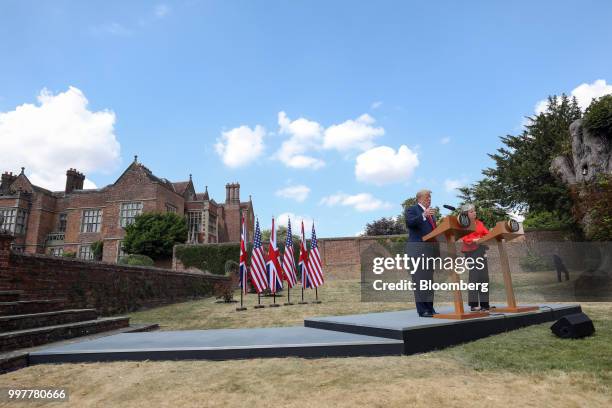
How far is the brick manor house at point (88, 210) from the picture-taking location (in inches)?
1419

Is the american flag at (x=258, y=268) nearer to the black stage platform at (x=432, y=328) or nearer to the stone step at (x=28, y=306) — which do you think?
the stone step at (x=28, y=306)

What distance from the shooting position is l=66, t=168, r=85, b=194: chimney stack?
42.1 meters

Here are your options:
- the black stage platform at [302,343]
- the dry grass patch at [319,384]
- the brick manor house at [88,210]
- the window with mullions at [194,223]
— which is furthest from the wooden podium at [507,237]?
the window with mullions at [194,223]

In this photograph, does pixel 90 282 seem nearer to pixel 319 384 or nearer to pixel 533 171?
pixel 319 384

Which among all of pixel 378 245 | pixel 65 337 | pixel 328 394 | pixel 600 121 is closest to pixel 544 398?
pixel 328 394

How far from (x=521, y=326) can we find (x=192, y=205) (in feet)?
129

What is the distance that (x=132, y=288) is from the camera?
12625 mm

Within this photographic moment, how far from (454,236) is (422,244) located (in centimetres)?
49

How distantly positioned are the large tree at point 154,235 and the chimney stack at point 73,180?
15.8m

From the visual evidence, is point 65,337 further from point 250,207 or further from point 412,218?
point 250,207

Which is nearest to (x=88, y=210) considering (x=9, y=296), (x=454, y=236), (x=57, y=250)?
(x=57, y=250)

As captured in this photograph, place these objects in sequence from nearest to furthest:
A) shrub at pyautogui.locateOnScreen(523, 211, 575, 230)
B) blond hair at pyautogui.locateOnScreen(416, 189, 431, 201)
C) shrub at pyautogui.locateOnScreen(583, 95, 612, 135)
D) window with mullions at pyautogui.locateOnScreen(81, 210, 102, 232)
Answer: blond hair at pyautogui.locateOnScreen(416, 189, 431, 201), shrub at pyautogui.locateOnScreen(583, 95, 612, 135), shrub at pyautogui.locateOnScreen(523, 211, 575, 230), window with mullions at pyautogui.locateOnScreen(81, 210, 102, 232)

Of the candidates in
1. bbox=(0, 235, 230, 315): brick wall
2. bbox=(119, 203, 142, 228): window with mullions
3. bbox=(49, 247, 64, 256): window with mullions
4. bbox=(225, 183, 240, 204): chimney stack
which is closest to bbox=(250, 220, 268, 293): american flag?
bbox=(0, 235, 230, 315): brick wall

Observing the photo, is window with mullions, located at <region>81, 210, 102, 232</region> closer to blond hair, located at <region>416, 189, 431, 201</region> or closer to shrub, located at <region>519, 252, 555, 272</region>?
shrub, located at <region>519, 252, 555, 272</region>
